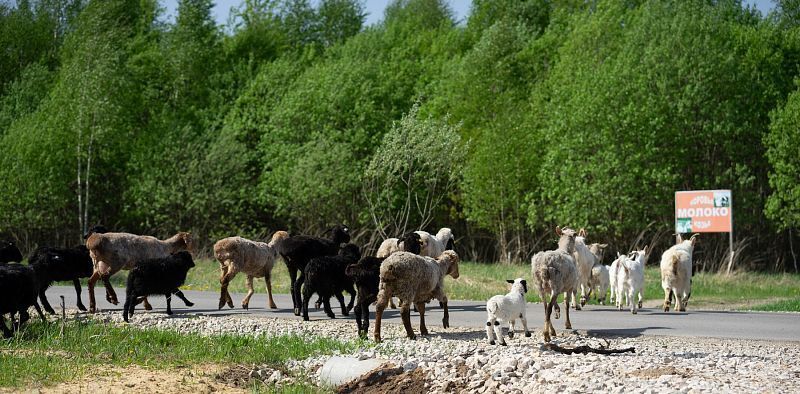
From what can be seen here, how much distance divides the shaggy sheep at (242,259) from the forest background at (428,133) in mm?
20105

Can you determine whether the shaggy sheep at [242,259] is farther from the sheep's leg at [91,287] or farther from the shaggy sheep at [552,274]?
the shaggy sheep at [552,274]

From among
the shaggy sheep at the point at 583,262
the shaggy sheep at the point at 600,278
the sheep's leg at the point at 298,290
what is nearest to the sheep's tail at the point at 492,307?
the sheep's leg at the point at 298,290

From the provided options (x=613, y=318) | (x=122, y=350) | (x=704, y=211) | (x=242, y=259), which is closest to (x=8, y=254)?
(x=242, y=259)

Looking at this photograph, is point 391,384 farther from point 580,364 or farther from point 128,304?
point 128,304

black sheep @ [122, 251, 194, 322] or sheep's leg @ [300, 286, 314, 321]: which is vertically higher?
black sheep @ [122, 251, 194, 322]

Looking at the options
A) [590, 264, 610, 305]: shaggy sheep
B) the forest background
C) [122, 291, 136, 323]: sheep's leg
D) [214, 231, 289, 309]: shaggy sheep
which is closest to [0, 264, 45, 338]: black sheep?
[122, 291, 136, 323]: sheep's leg

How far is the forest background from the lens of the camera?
122 feet

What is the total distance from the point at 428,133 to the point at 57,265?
2453 centimetres

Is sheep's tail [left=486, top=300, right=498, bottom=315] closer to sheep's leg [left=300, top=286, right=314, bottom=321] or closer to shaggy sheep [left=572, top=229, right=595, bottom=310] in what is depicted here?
sheep's leg [left=300, top=286, right=314, bottom=321]

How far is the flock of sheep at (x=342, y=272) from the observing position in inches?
547

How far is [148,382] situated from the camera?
1091 centimetres

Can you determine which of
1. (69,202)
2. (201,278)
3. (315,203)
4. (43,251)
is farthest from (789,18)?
(43,251)

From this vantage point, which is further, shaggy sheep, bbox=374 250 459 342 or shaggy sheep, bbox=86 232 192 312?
shaggy sheep, bbox=86 232 192 312

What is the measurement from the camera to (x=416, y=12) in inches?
3078
